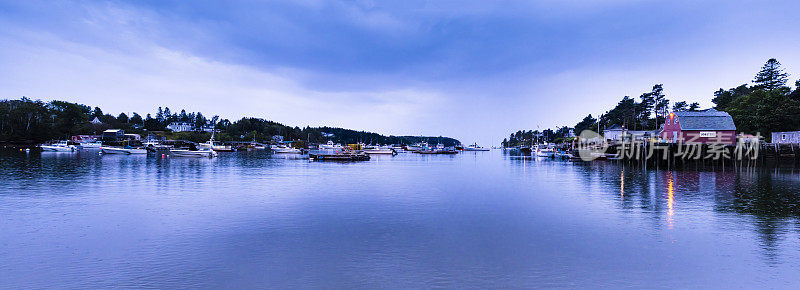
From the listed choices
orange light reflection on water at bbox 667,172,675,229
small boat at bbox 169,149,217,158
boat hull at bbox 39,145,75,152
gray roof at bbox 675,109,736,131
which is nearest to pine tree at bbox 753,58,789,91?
gray roof at bbox 675,109,736,131

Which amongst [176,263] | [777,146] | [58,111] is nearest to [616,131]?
[777,146]

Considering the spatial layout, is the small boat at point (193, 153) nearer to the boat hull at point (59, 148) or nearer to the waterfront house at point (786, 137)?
the boat hull at point (59, 148)

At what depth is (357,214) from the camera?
63.6 ft

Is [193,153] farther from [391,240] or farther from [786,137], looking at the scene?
[786,137]

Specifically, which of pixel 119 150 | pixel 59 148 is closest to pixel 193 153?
pixel 119 150

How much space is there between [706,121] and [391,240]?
73.8 metres

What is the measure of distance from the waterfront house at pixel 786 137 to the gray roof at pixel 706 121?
7254 millimetres

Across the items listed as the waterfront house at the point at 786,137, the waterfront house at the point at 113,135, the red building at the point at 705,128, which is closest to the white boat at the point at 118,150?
the waterfront house at the point at 113,135

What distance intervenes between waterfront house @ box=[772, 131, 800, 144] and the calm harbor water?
51.5 metres

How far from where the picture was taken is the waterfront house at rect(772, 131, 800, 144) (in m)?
60.6

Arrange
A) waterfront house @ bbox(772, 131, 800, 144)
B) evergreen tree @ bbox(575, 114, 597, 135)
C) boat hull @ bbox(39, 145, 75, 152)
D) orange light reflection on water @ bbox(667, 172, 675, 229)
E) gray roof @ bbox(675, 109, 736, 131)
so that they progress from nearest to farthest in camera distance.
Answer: orange light reflection on water @ bbox(667, 172, 675, 229) → waterfront house @ bbox(772, 131, 800, 144) → gray roof @ bbox(675, 109, 736, 131) → boat hull @ bbox(39, 145, 75, 152) → evergreen tree @ bbox(575, 114, 597, 135)

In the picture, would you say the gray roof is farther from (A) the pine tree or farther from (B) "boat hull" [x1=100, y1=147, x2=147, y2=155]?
(B) "boat hull" [x1=100, y1=147, x2=147, y2=155]

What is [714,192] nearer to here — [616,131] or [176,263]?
[176,263]

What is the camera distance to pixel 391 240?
14.1 metres
